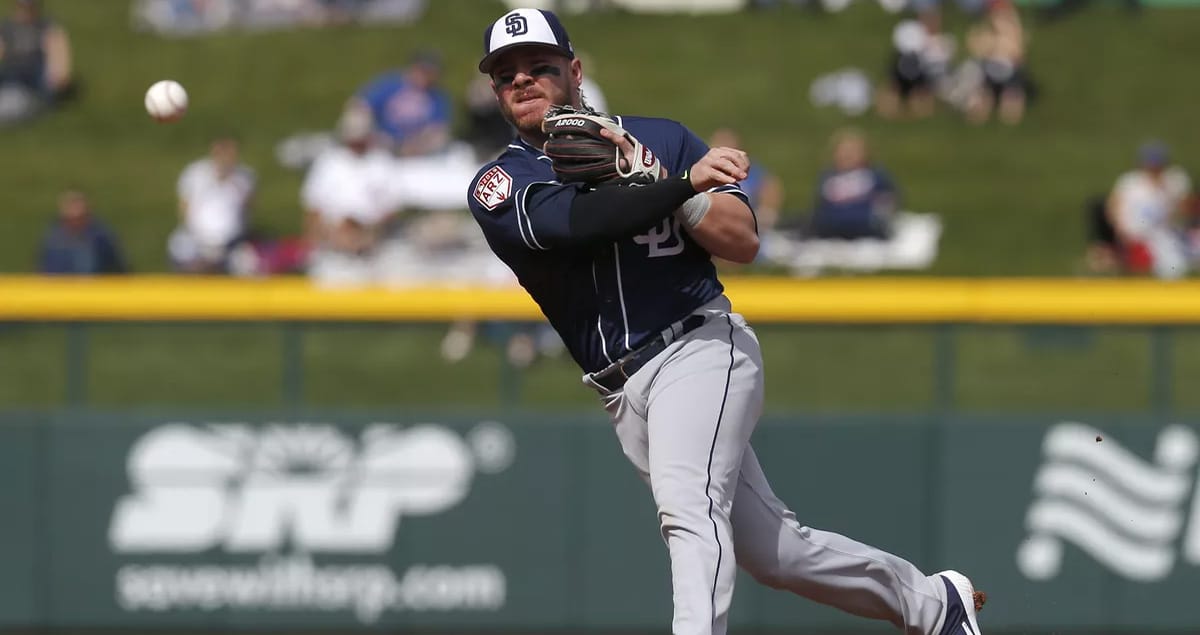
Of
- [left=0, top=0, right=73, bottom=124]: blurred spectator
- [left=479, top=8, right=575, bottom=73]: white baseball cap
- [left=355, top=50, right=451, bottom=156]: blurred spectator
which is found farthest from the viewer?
[left=0, top=0, right=73, bottom=124]: blurred spectator

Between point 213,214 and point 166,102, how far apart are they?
830cm

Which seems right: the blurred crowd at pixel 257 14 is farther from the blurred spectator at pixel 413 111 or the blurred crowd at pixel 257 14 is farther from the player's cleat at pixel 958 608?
the player's cleat at pixel 958 608

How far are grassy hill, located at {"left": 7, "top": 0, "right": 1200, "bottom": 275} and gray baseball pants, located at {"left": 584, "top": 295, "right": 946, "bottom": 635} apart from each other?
11120 millimetres

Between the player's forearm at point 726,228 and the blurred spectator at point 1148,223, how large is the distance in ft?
32.2

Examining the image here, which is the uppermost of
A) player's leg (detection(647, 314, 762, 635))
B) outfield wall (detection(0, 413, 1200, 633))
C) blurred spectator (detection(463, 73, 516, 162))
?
blurred spectator (detection(463, 73, 516, 162))

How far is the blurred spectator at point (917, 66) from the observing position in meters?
18.2

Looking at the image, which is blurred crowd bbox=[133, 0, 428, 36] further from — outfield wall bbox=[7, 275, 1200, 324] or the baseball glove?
the baseball glove

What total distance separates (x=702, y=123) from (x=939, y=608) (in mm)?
13926

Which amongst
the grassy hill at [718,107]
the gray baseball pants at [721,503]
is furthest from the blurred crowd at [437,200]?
the gray baseball pants at [721,503]

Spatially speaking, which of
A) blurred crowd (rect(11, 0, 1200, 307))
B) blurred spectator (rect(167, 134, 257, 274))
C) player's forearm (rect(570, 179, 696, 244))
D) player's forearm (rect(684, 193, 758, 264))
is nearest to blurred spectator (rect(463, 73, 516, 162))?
blurred crowd (rect(11, 0, 1200, 307))

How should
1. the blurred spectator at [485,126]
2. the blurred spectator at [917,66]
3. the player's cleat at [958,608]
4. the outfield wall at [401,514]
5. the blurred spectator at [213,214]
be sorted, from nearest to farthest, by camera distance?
the player's cleat at [958,608] → the outfield wall at [401,514] → the blurred spectator at [213,214] → the blurred spectator at [485,126] → the blurred spectator at [917,66]

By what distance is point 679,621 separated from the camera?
4.95m

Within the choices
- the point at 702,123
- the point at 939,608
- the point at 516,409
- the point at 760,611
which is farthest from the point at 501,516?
the point at 702,123

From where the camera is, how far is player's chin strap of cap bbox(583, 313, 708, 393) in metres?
5.25
